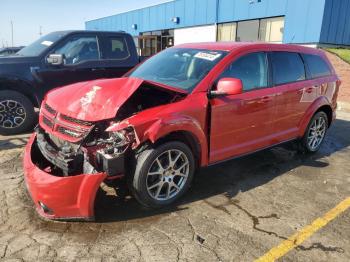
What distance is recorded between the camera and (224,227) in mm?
3338

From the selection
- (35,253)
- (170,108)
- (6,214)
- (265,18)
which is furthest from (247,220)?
(265,18)

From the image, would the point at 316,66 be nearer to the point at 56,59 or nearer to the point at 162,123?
the point at 162,123

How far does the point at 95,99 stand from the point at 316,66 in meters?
3.75

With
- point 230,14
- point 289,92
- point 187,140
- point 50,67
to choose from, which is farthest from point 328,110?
point 230,14

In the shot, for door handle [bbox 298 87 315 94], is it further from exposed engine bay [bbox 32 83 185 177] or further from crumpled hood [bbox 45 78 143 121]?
crumpled hood [bbox 45 78 143 121]

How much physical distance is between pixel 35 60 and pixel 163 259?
4.83m

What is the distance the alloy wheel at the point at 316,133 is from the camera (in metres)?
5.60

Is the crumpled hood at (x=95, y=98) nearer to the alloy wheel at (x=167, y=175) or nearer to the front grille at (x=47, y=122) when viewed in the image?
the front grille at (x=47, y=122)

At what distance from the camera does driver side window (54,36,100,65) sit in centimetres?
657

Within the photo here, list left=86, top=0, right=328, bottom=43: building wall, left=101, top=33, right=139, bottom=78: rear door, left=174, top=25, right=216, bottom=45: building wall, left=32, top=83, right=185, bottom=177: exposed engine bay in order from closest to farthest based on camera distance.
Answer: left=32, top=83, right=185, bottom=177: exposed engine bay → left=101, top=33, right=139, bottom=78: rear door → left=86, top=0, right=328, bottom=43: building wall → left=174, top=25, right=216, bottom=45: building wall

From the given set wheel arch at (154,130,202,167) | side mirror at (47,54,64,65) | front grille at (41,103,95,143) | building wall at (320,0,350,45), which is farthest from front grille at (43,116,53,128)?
building wall at (320,0,350,45)

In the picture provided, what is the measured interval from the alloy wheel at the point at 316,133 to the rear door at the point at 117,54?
3927 mm

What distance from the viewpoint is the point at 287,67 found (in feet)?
15.8

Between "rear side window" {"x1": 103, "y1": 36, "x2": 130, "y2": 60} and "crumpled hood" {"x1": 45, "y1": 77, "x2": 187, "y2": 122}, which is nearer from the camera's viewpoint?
"crumpled hood" {"x1": 45, "y1": 77, "x2": 187, "y2": 122}
